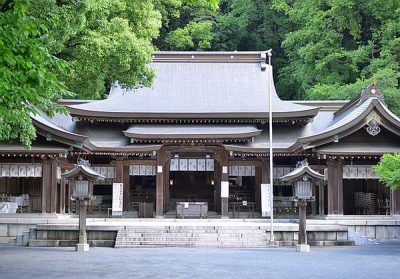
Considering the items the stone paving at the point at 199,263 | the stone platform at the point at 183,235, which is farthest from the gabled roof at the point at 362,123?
the stone paving at the point at 199,263

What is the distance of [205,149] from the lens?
27.9 m

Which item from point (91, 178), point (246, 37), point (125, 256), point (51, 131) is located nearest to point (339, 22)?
point (246, 37)

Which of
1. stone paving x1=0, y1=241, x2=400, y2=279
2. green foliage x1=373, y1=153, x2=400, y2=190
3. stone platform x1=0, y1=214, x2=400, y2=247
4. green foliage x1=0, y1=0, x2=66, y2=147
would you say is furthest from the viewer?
stone platform x1=0, y1=214, x2=400, y2=247

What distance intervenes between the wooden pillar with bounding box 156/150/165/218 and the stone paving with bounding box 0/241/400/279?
25.0 ft

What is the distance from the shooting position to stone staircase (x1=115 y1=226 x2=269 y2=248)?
809 inches

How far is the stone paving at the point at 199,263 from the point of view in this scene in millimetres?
12797

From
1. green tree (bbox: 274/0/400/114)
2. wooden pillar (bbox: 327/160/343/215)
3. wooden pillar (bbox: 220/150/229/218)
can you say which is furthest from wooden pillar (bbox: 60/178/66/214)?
green tree (bbox: 274/0/400/114)

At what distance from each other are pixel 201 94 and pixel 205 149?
4.38 m

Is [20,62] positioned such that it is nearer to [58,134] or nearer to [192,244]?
[192,244]

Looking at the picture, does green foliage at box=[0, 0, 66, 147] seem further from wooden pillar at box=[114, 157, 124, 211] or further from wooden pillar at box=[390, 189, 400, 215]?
wooden pillar at box=[390, 189, 400, 215]

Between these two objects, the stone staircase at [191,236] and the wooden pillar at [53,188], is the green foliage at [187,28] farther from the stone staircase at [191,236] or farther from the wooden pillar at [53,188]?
the stone staircase at [191,236]

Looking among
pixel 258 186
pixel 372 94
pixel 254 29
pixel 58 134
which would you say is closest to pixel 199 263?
pixel 58 134

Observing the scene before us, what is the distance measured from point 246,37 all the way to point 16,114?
130 feet

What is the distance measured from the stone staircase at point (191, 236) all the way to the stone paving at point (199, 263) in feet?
3.64
